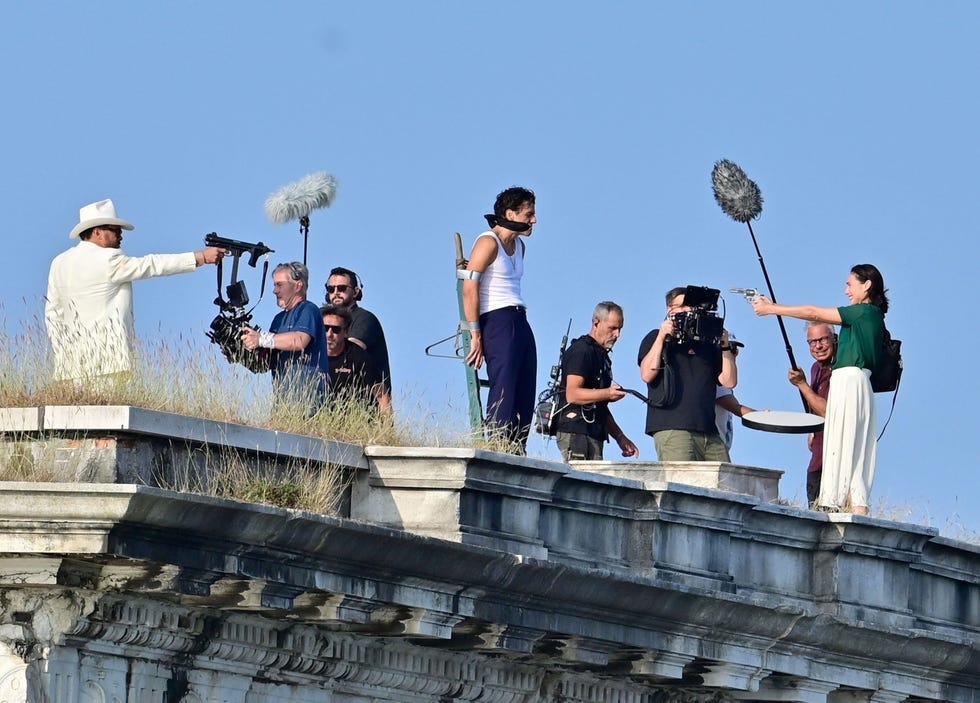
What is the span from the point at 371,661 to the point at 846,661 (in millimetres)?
4483

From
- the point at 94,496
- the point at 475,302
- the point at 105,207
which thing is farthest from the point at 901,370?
the point at 94,496

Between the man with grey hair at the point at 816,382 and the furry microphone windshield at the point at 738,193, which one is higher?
the furry microphone windshield at the point at 738,193

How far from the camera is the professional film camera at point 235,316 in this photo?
19.8 meters

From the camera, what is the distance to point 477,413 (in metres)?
21.1

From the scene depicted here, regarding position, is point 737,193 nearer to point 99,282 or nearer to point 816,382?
point 816,382

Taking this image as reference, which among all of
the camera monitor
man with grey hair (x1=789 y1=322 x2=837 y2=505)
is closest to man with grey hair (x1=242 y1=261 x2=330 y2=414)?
the camera monitor

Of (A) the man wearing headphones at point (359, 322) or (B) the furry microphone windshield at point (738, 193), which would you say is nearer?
(A) the man wearing headphones at point (359, 322)

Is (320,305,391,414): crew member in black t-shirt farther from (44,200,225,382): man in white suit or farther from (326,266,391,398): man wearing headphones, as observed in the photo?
(44,200,225,382): man in white suit

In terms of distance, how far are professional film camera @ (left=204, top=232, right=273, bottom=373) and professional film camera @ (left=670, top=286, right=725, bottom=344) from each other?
3.49m

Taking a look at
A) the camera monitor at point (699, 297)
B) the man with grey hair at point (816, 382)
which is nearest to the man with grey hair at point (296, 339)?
the camera monitor at point (699, 297)

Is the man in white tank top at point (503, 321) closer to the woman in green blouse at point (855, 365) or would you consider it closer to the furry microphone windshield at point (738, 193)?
the woman in green blouse at point (855, 365)

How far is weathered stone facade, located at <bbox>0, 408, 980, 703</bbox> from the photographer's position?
17453mm

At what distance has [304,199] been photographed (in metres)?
23.8

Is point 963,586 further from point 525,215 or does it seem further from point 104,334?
point 104,334
